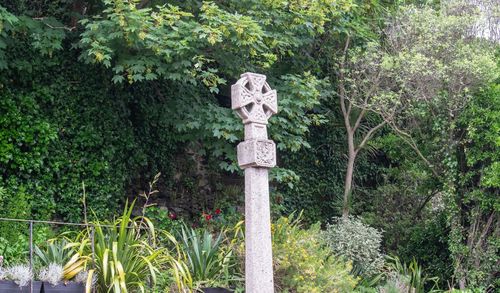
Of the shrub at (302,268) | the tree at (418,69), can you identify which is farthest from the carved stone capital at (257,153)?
the tree at (418,69)

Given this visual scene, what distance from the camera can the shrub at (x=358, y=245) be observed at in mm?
9844

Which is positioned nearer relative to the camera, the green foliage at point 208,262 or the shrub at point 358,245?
the green foliage at point 208,262

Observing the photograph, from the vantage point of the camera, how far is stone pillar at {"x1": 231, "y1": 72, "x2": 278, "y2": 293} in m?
6.12

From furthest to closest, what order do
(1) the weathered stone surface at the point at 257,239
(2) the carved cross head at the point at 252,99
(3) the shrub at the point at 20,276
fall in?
(2) the carved cross head at the point at 252,99
(3) the shrub at the point at 20,276
(1) the weathered stone surface at the point at 257,239

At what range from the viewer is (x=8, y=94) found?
959cm

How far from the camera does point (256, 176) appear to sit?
249 inches

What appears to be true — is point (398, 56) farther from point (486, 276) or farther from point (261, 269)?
point (261, 269)

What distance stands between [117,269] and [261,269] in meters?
1.39

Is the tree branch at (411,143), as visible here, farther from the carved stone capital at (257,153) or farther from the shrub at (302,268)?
the carved stone capital at (257,153)

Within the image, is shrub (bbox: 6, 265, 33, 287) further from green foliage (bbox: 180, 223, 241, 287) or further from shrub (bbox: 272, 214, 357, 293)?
shrub (bbox: 272, 214, 357, 293)

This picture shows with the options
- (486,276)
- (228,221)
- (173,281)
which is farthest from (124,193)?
(486,276)

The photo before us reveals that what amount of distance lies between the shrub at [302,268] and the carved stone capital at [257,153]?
167cm

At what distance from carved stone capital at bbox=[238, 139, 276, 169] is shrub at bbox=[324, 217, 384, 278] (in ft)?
12.2

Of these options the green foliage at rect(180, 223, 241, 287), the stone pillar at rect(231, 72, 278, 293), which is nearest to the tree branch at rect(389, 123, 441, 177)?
the green foliage at rect(180, 223, 241, 287)
